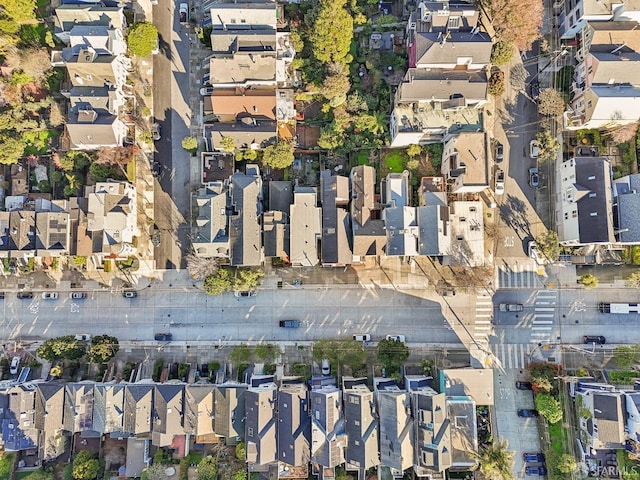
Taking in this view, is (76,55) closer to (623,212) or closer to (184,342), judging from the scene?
(184,342)

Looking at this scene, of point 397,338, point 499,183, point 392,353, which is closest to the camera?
point 392,353

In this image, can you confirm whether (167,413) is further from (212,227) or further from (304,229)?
(304,229)

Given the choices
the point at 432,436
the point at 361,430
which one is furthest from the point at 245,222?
the point at 432,436

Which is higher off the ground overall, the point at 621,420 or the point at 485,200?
the point at 485,200

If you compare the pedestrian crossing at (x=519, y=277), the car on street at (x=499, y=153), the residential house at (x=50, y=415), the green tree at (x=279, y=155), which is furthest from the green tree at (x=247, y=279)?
the car on street at (x=499, y=153)

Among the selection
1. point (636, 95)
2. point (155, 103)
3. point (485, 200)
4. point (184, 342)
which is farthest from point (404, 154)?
point (184, 342)

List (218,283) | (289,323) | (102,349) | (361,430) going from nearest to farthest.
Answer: (361,430), (218,283), (102,349), (289,323)

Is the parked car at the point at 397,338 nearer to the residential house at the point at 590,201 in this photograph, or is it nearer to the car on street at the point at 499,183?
the car on street at the point at 499,183
